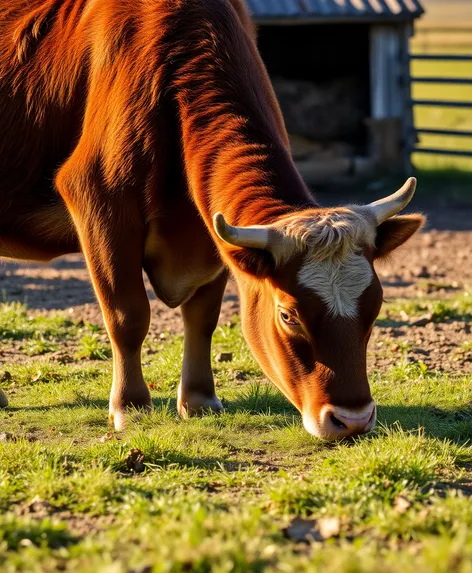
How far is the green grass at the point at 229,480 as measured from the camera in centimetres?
357

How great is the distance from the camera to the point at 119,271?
5.66 metres

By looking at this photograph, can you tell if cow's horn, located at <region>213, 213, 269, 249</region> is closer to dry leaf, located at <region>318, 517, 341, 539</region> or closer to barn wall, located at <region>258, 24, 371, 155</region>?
dry leaf, located at <region>318, 517, 341, 539</region>

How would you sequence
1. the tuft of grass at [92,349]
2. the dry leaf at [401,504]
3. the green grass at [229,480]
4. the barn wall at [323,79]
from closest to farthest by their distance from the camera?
1. the green grass at [229,480]
2. the dry leaf at [401,504]
3. the tuft of grass at [92,349]
4. the barn wall at [323,79]

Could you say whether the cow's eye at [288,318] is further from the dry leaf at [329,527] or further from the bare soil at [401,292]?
the bare soil at [401,292]

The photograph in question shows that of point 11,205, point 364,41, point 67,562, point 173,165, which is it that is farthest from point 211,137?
point 364,41

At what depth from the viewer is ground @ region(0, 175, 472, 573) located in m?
3.62

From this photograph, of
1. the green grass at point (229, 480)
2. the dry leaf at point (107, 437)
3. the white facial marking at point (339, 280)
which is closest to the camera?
the green grass at point (229, 480)

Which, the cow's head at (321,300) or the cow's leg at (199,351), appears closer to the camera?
the cow's head at (321,300)

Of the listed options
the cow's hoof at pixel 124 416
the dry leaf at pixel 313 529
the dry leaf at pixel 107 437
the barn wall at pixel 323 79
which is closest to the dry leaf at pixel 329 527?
the dry leaf at pixel 313 529

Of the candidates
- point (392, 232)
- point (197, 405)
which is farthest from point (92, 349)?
point (392, 232)

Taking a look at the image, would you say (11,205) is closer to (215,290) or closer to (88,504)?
(215,290)

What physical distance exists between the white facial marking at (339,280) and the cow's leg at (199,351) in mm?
1631

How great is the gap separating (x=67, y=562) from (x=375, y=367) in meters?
3.65

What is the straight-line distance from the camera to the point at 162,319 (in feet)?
27.2
